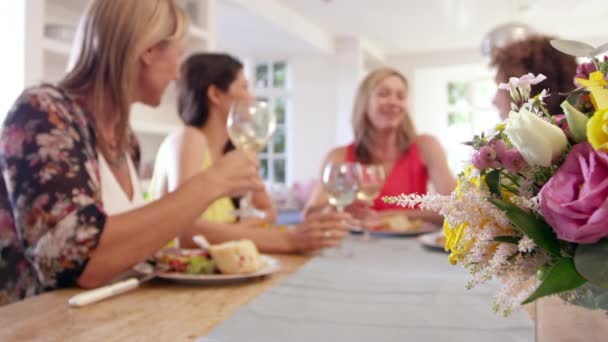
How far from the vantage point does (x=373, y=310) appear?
2.21 feet

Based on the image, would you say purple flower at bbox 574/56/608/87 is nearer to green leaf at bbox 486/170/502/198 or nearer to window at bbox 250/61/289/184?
green leaf at bbox 486/170/502/198

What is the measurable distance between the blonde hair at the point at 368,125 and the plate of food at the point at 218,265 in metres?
1.57

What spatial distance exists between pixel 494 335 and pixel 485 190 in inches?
10.6

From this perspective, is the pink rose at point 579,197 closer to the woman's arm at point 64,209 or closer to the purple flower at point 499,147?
the purple flower at point 499,147

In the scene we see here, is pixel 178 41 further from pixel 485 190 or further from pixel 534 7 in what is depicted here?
pixel 534 7

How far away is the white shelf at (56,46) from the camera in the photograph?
243cm

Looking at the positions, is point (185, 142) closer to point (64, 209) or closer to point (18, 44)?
point (64, 209)

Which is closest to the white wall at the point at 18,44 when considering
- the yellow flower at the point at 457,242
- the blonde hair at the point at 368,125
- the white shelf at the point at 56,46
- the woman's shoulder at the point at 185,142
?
the white shelf at the point at 56,46

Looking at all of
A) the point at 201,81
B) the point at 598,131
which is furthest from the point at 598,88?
the point at 201,81

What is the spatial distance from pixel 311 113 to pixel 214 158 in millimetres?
4848

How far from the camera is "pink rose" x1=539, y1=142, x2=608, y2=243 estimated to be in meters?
0.30

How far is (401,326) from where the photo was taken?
60 cm

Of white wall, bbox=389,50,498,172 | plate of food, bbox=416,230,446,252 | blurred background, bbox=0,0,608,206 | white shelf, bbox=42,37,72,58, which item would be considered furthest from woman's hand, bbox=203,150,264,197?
white wall, bbox=389,50,498,172

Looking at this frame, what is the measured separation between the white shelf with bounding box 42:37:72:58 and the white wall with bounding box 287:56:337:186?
4311mm
